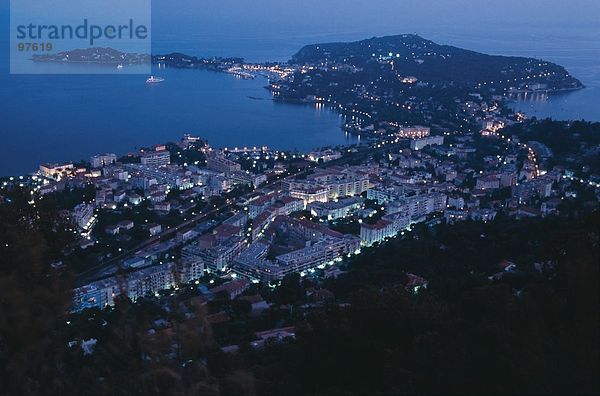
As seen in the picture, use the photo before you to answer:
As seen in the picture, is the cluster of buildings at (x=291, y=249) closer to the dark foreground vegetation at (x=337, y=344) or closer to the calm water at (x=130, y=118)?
the dark foreground vegetation at (x=337, y=344)

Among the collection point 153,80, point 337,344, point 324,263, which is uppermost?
point 153,80

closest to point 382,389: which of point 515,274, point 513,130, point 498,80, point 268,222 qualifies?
point 515,274

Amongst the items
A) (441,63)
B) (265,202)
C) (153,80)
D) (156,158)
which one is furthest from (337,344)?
(441,63)

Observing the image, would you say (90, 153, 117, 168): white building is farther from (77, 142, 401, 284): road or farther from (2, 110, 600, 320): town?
(77, 142, 401, 284): road

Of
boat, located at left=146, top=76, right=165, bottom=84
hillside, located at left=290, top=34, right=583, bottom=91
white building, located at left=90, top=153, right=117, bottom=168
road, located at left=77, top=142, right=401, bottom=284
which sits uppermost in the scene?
hillside, located at left=290, top=34, right=583, bottom=91

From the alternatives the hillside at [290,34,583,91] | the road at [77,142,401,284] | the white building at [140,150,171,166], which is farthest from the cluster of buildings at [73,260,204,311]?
the hillside at [290,34,583,91]

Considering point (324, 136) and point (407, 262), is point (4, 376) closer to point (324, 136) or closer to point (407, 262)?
point (407, 262)

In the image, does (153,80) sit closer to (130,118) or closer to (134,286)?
(130,118)

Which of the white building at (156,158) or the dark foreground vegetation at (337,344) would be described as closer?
the dark foreground vegetation at (337,344)

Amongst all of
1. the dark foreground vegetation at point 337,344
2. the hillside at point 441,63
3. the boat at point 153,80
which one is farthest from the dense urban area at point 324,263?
the boat at point 153,80
